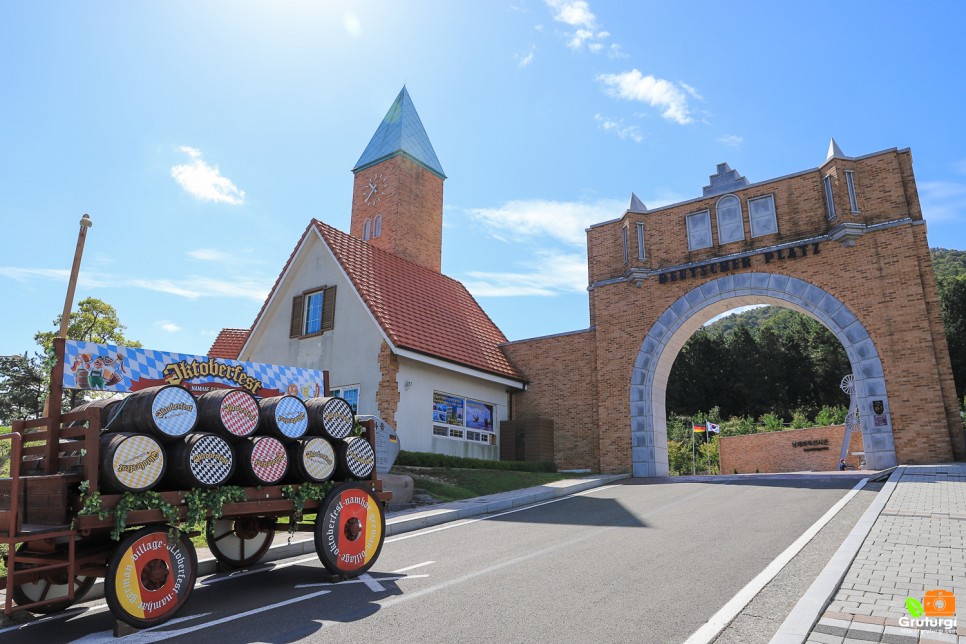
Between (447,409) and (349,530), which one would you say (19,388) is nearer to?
(447,409)

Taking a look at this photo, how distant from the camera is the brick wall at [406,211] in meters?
29.4

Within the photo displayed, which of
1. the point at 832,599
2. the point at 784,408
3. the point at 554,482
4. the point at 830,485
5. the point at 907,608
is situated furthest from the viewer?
the point at 784,408

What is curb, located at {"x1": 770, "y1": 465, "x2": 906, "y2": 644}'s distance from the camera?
434cm

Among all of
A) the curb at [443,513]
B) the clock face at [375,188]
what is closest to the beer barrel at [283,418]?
the curb at [443,513]

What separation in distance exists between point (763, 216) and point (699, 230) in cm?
201

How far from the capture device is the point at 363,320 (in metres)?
18.9

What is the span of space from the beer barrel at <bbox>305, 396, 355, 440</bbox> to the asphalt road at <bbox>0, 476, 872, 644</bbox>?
65.9 inches

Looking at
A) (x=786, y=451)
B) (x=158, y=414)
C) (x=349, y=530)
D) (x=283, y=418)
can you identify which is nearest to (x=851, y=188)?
(x=349, y=530)

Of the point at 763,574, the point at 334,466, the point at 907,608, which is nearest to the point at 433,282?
the point at 334,466

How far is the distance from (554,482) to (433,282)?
33.0ft

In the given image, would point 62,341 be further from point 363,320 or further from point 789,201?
point 789,201

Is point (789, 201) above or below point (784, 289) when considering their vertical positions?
above

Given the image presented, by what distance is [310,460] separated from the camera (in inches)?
278

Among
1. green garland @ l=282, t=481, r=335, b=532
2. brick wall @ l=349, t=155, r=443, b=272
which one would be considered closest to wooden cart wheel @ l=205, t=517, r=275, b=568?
green garland @ l=282, t=481, r=335, b=532
